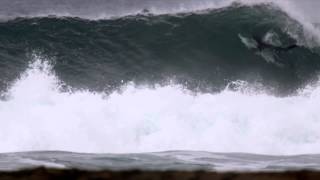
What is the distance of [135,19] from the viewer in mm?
25812

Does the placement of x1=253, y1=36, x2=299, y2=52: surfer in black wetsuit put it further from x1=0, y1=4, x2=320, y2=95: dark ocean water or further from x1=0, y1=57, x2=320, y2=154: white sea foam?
x1=0, y1=57, x2=320, y2=154: white sea foam

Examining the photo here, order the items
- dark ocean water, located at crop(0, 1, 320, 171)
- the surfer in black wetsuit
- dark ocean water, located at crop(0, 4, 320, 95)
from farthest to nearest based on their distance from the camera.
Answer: the surfer in black wetsuit
dark ocean water, located at crop(0, 4, 320, 95)
dark ocean water, located at crop(0, 1, 320, 171)

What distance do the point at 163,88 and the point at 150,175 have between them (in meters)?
16.7

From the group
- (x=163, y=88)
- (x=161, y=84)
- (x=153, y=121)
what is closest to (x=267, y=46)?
(x=161, y=84)

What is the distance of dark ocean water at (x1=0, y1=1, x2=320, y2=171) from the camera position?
15852 mm

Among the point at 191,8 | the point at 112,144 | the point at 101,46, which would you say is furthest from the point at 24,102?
the point at 191,8

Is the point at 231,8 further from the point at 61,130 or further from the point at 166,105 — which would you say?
the point at 61,130

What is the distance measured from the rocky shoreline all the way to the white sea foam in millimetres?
12143

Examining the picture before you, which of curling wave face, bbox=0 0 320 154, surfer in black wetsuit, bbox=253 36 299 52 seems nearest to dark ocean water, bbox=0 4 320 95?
curling wave face, bbox=0 0 320 154

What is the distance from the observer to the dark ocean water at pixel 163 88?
15.9 m

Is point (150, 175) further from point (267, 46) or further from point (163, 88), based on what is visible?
point (267, 46)

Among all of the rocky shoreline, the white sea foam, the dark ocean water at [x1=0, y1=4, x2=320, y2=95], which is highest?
the dark ocean water at [x1=0, y1=4, x2=320, y2=95]

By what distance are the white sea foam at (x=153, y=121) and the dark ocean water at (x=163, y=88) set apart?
0.03 m

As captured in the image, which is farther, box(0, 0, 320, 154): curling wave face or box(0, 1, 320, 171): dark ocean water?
box(0, 0, 320, 154): curling wave face
